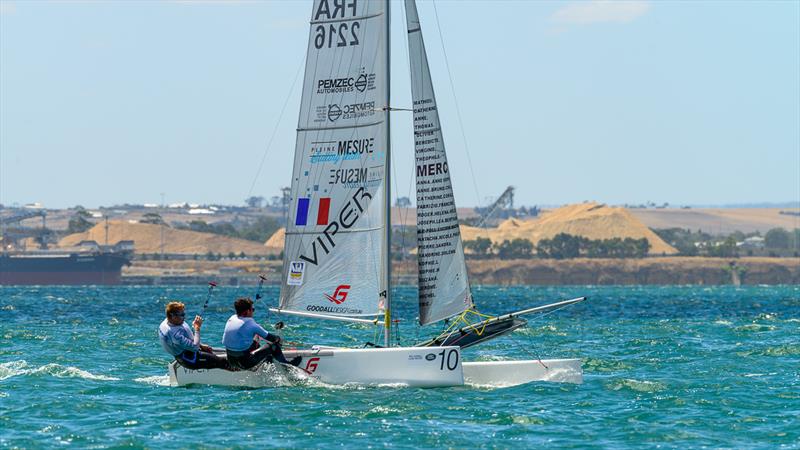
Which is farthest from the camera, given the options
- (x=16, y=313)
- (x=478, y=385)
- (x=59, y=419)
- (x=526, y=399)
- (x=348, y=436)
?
(x=16, y=313)

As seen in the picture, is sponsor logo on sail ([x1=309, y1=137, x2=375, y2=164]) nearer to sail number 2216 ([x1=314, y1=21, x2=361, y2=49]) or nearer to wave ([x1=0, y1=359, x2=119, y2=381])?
sail number 2216 ([x1=314, y1=21, x2=361, y2=49])

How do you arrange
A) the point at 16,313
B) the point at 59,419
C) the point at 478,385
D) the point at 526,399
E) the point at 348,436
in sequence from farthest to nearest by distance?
the point at 16,313 < the point at 478,385 < the point at 526,399 < the point at 59,419 < the point at 348,436

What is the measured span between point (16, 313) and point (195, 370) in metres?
44.1

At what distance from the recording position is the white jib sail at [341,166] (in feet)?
85.6

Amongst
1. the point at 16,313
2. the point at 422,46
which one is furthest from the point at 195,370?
the point at 16,313

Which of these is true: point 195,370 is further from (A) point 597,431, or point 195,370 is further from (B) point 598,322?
(B) point 598,322

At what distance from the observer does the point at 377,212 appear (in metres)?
26.2

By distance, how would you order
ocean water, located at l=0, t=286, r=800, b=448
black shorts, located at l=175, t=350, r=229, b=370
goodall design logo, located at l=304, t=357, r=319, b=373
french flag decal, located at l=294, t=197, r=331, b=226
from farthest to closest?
french flag decal, located at l=294, t=197, r=331, b=226
black shorts, located at l=175, t=350, r=229, b=370
goodall design logo, located at l=304, t=357, r=319, b=373
ocean water, located at l=0, t=286, r=800, b=448

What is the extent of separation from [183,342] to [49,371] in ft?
17.4

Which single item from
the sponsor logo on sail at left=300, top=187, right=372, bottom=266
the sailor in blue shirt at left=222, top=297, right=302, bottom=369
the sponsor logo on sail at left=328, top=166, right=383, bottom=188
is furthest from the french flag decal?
the sailor in blue shirt at left=222, top=297, right=302, bottom=369

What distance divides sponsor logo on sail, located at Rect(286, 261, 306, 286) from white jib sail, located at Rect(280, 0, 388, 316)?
20 mm

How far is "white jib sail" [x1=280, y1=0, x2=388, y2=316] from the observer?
26.1 meters

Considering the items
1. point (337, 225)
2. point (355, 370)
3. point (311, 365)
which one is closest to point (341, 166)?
point (337, 225)

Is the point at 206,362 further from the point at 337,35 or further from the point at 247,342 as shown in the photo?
the point at 337,35
